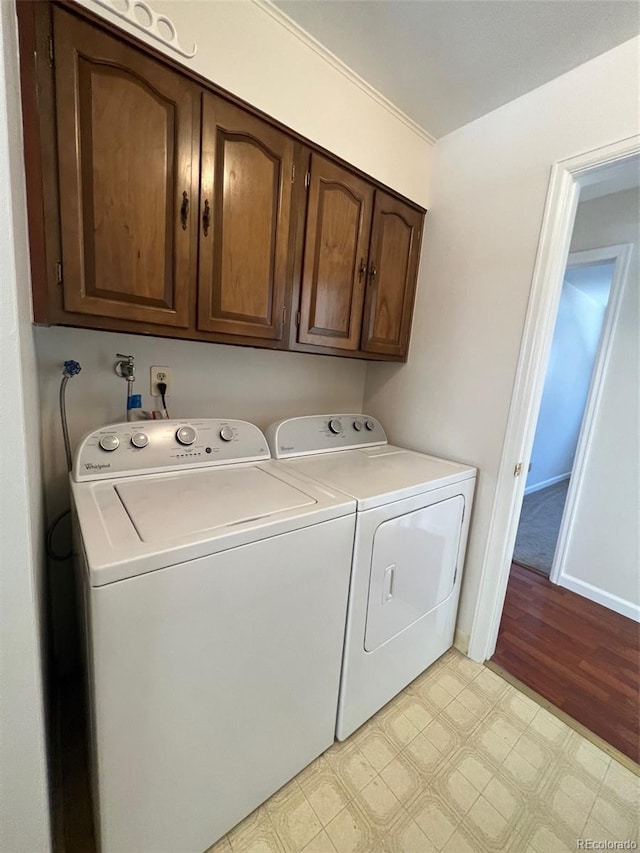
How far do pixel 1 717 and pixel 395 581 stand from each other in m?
1.10

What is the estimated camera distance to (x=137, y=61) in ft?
3.19

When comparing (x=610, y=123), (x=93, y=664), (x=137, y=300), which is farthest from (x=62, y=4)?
(x=610, y=123)

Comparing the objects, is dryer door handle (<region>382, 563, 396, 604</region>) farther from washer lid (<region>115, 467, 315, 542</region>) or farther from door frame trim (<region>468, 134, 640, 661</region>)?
door frame trim (<region>468, 134, 640, 661</region>)

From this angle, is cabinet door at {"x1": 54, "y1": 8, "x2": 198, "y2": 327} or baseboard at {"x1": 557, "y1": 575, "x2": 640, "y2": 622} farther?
baseboard at {"x1": 557, "y1": 575, "x2": 640, "y2": 622}

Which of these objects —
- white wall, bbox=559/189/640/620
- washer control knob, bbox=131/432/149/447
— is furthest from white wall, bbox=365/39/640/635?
washer control knob, bbox=131/432/149/447

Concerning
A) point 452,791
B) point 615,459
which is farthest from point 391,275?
point 452,791

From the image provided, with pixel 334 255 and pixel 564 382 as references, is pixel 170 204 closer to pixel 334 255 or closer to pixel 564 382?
pixel 334 255

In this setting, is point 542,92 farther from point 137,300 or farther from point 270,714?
point 270,714

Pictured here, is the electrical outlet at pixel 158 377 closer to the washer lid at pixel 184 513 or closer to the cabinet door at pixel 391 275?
the washer lid at pixel 184 513

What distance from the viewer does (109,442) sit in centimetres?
115

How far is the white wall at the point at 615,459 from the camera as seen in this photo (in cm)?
210

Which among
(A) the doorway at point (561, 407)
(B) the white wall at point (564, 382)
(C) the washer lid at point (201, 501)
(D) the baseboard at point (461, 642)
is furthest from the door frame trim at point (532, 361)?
(B) the white wall at point (564, 382)

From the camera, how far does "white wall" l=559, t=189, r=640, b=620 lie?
2100 mm

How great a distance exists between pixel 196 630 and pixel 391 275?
1.68 metres
